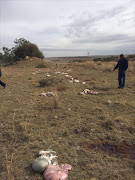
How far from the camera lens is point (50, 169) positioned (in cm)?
216

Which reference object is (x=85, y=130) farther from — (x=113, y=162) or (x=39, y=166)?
(x=39, y=166)

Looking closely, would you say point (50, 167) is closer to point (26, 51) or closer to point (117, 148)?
point (117, 148)

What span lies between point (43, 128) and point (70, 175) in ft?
4.94

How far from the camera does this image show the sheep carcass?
2.02 m

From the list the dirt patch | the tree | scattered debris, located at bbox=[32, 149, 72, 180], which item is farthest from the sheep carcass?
the tree

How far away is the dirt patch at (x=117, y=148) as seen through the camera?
8.75ft

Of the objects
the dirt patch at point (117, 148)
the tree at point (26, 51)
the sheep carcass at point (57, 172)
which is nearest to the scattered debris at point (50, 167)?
the sheep carcass at point (57, 172)

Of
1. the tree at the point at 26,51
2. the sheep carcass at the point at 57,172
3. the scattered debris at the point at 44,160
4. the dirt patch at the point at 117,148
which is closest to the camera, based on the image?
the sheep carcass at the point at 57,172

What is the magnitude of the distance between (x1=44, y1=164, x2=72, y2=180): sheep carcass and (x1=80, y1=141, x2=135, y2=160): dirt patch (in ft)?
2.32

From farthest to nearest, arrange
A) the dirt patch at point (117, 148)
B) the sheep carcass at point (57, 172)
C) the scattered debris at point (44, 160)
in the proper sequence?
the dirt patch at point (117, 148), the scattered debris at point (44, 160), the sheep carcass at point (57, 172)

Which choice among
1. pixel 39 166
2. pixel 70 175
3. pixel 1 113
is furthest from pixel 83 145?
pixel 1 113

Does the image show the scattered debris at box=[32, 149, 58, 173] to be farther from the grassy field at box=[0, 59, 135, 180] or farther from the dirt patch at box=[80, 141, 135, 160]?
the dirt patch at box=[80, 141, 135, 160]

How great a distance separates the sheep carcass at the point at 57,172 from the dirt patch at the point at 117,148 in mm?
708

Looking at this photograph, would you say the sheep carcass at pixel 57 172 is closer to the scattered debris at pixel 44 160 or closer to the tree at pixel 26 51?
the scattered debris at pixel 44 160
